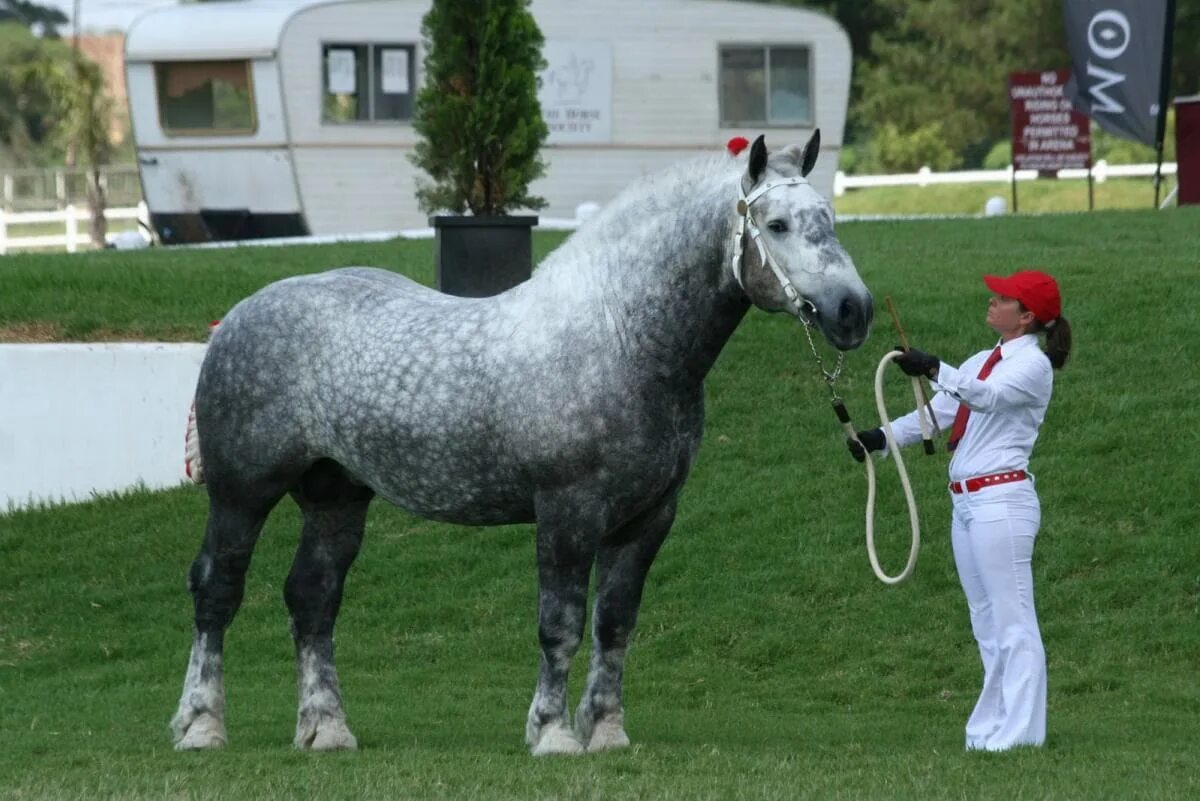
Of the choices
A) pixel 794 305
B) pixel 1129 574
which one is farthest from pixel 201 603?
pixel 1129 574

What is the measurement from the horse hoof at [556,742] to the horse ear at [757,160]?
224 centimetres

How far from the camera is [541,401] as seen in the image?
24.6ft

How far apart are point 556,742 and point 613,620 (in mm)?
549

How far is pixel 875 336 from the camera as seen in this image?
15367mm

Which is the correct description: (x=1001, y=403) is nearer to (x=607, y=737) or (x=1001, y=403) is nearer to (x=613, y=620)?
(x=613, y=620)

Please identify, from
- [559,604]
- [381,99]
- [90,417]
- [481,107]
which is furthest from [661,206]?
[381,99]

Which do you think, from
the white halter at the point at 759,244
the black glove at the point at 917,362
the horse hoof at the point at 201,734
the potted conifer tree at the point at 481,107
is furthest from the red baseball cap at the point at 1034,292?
the potted conifer tree at the point at 481,107

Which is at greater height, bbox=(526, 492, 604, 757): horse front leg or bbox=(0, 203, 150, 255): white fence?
bbox=(526, 492, 604, 757): horse front leg

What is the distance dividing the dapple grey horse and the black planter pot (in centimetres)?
503

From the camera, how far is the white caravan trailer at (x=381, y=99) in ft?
86.5

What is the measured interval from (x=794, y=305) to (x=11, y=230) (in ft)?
152

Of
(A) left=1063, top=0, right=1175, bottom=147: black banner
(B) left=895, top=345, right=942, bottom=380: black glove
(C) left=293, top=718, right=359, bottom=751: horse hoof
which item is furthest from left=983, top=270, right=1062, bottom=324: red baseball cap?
(A) left=1063, top=0, right=1175, bottom=147: black banner

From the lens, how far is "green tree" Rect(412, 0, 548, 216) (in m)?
14.8

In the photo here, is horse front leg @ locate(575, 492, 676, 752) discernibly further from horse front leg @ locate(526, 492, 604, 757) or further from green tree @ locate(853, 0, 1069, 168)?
green tree @ locate(853, 0, 1069, 168)
